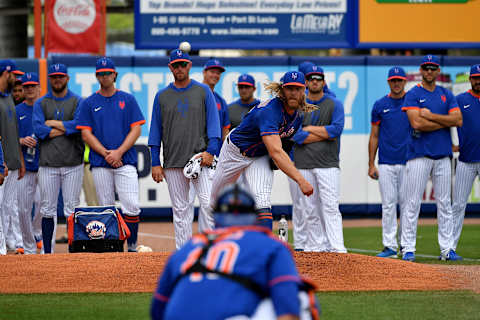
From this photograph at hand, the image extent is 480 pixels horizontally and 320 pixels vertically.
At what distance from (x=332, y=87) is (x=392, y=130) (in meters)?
5.01

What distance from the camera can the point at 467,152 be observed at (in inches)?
379

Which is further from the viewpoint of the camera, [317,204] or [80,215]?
[317,204]

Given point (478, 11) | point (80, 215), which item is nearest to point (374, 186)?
point (478, 11)

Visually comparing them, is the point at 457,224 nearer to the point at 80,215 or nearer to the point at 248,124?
the point at 248,124

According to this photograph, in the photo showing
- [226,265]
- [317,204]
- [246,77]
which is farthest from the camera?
[246,77]

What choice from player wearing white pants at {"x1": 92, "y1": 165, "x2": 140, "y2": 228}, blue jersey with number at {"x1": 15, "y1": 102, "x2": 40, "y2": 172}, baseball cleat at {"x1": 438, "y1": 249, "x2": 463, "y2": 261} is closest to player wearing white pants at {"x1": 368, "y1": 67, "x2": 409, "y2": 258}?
baseball cleat at {"x1": 438, "y1": 249, "x2": 463, "y2": 261}

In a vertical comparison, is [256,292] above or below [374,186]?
above

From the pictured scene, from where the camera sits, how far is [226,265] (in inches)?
126

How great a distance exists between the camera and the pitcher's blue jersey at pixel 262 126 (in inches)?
273

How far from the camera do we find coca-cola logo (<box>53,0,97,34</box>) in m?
15.0

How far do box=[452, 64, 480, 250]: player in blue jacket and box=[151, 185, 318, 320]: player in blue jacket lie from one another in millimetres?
6802

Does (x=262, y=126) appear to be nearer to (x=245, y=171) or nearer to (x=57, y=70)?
(x=245, y=171)

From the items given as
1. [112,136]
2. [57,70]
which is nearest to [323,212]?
[112,136]

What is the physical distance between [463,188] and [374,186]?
5.45 m
